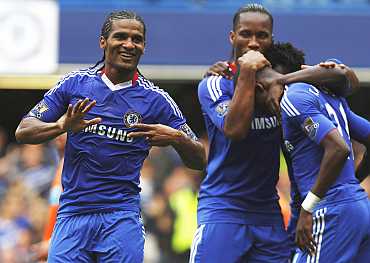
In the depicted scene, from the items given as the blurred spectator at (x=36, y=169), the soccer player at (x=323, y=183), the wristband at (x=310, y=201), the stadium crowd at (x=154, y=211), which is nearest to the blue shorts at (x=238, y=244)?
the soccer player at (x=323, y=183)

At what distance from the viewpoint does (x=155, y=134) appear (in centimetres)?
714

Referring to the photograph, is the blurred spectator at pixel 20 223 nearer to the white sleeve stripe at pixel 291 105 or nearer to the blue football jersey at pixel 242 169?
the blue football jersey at pixel 242 169

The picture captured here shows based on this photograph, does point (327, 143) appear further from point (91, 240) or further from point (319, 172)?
point (91, 240)

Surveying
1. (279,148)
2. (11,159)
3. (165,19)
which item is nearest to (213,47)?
(165,19)

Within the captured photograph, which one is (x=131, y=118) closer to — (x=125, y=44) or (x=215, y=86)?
(x=125, y=44)

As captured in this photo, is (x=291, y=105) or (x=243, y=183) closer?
(x=291, y=105)

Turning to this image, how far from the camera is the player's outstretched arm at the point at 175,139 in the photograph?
282 inches

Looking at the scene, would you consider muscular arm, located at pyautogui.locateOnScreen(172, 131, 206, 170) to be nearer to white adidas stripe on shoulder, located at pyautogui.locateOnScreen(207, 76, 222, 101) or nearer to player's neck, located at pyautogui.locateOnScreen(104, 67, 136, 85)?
→ white adidas stripe on shoulder, located at pyautogui.locateOnScreen(207, 76, 222, 101)

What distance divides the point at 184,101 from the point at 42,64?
2.81 metres

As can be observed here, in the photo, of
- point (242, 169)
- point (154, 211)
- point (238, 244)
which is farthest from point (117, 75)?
point (154, 211)

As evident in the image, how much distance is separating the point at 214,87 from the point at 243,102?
0.47 metres

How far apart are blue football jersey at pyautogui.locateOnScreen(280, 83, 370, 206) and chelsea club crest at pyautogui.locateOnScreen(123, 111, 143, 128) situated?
3.24 feet

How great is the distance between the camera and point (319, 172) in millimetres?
6836

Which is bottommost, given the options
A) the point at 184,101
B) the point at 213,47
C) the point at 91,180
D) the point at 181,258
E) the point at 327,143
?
the point at 181,258
